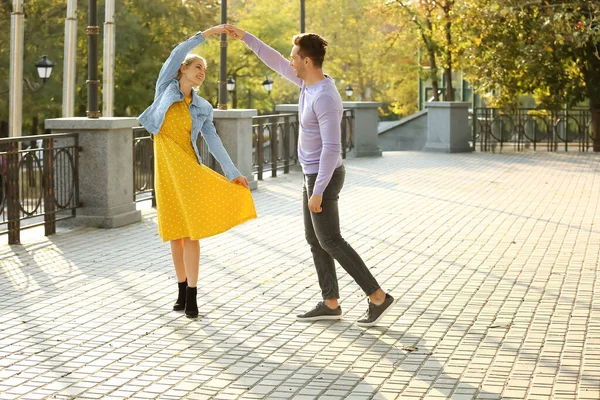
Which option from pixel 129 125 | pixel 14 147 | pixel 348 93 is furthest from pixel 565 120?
pixel 348 93

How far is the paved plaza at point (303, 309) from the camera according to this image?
6.09 m

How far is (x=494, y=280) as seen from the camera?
9359 mm

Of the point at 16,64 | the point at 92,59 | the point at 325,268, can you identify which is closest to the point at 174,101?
the point at 325,268

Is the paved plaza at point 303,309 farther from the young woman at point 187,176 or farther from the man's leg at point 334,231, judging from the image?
the young woman at point 187,176

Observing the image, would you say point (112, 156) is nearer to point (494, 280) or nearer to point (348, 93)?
point (494, 280)

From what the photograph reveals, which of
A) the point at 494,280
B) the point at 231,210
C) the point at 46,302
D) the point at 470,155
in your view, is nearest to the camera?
the point at 231,210

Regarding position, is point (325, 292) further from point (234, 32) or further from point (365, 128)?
point (365, 128)

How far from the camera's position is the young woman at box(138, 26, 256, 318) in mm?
7668

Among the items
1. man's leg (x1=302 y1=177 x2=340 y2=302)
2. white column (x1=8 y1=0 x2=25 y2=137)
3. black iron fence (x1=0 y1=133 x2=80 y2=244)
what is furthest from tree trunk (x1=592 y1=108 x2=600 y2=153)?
man's leg (x1=302 y1=177 x2=340 y2=302)

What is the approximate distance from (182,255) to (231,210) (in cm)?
49

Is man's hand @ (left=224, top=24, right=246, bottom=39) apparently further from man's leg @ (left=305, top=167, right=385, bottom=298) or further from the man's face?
man's leg @ (left=305, top=167, right=385, bottom=298)

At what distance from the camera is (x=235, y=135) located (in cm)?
1728

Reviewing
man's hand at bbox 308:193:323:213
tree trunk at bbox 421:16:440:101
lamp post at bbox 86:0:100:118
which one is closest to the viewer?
man's hand at bbox 308:193:323:213

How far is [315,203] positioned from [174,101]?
122 cm
